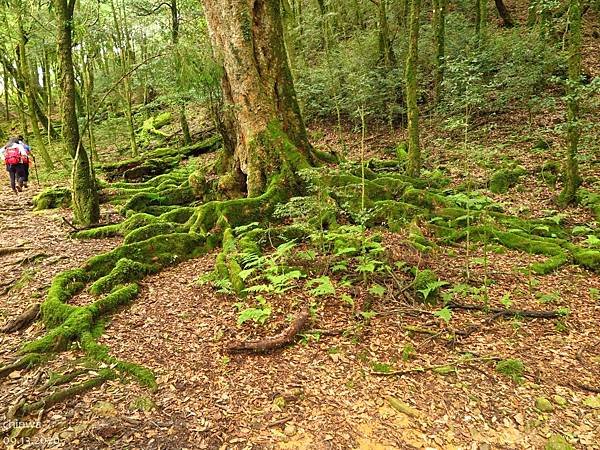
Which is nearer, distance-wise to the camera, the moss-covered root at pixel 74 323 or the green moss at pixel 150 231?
the moss-covered root at pixel 74 323

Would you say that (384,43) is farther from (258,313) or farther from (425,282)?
(258,313)

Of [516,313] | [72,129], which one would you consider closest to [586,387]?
[516,313]

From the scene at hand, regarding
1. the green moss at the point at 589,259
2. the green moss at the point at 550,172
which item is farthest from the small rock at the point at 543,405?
the green moss at the point at 550,172

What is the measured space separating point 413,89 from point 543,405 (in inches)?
301

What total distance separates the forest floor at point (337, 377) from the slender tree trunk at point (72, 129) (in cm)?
272

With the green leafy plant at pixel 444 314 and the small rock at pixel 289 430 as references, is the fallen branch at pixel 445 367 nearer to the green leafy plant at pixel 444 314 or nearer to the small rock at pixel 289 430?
the green leafy plant at pixel 444 314

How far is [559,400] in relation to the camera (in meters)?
3.90

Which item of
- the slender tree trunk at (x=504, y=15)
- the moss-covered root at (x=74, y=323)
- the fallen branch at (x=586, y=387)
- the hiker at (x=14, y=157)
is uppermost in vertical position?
the slender tree trunk at (x=504, y=15)

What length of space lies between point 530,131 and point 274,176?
898 cm

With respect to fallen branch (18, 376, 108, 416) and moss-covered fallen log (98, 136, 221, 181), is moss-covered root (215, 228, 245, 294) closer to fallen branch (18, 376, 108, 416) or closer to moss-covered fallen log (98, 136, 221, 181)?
fallen branch (18, 376, 108, 416)

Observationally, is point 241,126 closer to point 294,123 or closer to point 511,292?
point 294,123

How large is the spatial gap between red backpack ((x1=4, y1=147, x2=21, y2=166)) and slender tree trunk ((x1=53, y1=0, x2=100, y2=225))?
5641mm

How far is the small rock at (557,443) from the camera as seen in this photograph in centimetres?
341

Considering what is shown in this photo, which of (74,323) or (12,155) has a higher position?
(12,155)
